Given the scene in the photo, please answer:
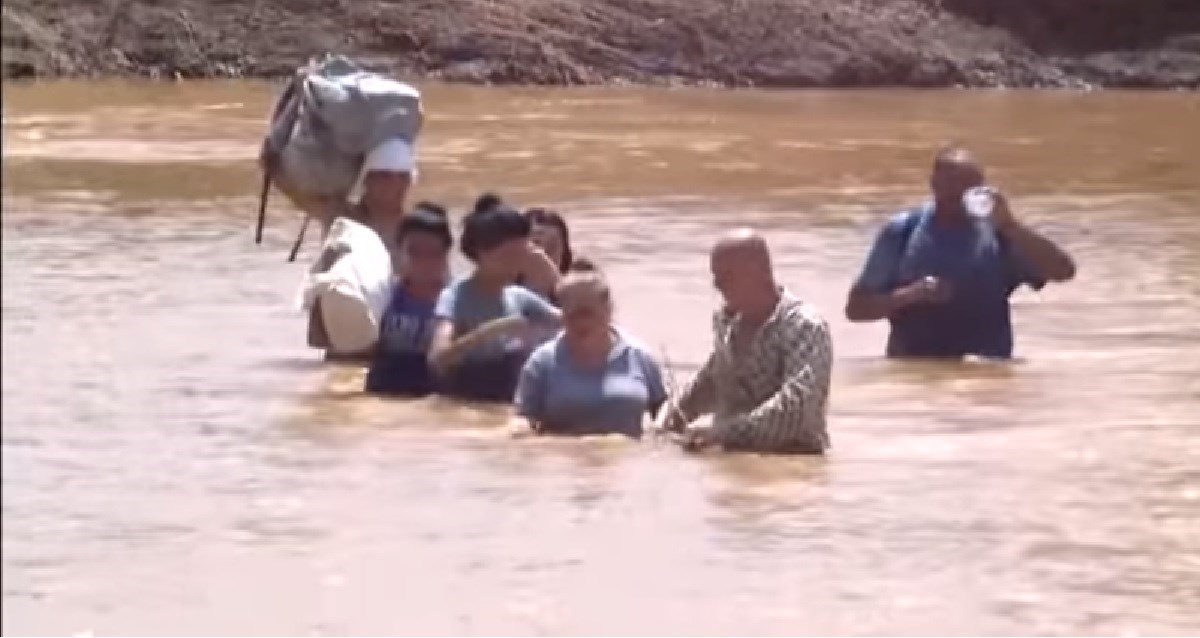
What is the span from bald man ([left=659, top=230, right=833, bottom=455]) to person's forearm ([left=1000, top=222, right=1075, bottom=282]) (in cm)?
235

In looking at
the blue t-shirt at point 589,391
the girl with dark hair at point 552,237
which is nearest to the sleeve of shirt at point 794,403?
the blue t-shirt at point 589,391

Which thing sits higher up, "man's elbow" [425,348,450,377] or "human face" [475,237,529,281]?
"human face" [475,237,529,281]

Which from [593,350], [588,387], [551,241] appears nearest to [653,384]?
[588,387]

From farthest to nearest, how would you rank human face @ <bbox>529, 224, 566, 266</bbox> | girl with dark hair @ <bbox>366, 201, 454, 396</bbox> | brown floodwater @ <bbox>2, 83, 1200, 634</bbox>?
1. human face @ <bbox>529, 224, 566, 266</bbox>
2. girl with dark hair @ <bbox>366, 201, 454, 396</bbox>
3. brown floodwater @ <bbox>2, 83, 1200, 634</bbox>

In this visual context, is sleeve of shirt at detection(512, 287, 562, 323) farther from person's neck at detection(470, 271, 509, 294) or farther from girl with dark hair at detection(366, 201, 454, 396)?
girl with dark hair at detection(366, 201, 454, 396)

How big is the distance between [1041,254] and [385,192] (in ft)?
8.60

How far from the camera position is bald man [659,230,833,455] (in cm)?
869

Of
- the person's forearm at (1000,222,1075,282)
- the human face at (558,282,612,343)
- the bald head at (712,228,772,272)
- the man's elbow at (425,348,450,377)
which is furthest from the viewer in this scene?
the person's forearm at (1000,222,1075,282)

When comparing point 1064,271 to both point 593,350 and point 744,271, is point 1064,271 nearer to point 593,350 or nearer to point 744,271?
point 593,350

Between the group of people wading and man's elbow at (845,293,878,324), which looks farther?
man's elbow at (845,293,878,324)

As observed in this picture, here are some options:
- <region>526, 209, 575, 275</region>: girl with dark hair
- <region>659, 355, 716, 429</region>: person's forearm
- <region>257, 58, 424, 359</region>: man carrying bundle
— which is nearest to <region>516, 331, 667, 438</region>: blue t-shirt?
<region>659, 355, 716, 429</region>: person's forearm

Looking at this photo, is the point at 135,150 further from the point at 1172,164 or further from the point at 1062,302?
the point at 1062,302

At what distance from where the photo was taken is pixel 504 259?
9922 millimetres

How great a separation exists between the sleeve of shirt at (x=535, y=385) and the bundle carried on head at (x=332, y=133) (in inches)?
89.4
